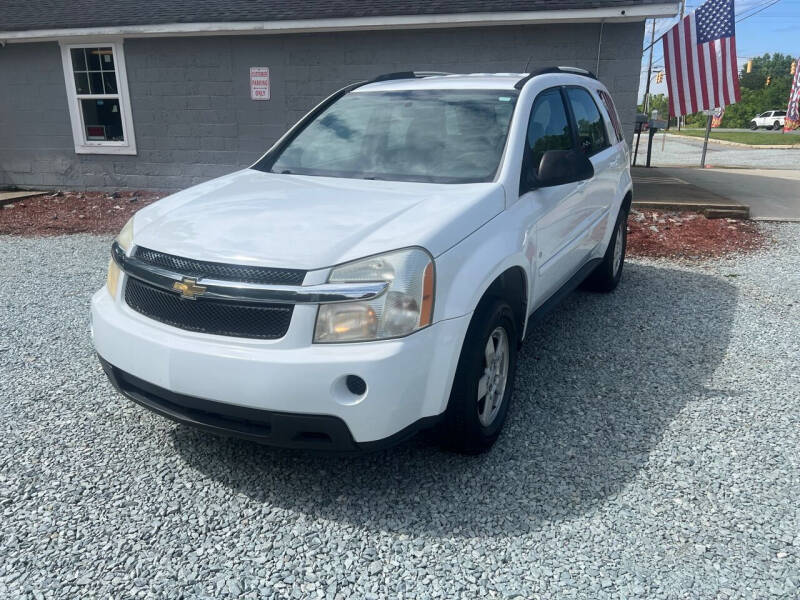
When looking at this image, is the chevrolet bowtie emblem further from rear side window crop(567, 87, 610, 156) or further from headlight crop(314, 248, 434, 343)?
rear side window crop(567, 87, 610, 156)

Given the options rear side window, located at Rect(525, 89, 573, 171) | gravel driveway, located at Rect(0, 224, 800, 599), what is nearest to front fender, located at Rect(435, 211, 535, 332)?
rear side window, located at Rect(525, 89, 573, 171)

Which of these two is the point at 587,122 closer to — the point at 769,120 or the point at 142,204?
the point at 142,204

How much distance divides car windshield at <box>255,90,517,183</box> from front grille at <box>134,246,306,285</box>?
1.24 m

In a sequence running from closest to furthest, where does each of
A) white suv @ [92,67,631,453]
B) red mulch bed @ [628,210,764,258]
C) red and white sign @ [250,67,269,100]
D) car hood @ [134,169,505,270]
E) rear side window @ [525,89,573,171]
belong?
white suv @ [92,67,631,453] → car hood @ [134,169,505,270] → rear side window @ [525,89,573,171] → red mulch bed @ [628,210,764,258] → red and white sign @ [250,67,269,100]

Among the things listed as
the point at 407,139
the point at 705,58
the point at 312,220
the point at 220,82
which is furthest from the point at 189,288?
the point at 705,58

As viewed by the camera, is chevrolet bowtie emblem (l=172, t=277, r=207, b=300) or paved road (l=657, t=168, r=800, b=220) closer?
chevrolet bowtie emblem (l=172, t=277, r=207, b=300)

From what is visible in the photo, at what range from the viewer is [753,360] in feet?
14.8

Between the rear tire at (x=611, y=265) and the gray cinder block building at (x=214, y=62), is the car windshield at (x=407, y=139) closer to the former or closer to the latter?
the rear tire at (x=611, y=265)

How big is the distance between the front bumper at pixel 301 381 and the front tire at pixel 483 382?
148mm

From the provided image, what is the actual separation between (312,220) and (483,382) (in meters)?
1.11

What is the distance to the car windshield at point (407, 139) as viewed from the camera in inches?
143

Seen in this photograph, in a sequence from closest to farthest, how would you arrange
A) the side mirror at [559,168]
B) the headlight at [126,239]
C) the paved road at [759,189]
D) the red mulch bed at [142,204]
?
the headlight at [126,239]
the side mirror at [559,168]
the red mulch bed at [142,204]
the paved road at [759,189]

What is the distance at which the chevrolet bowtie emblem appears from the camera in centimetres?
270

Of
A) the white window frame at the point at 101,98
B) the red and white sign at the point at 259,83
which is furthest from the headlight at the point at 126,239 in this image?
the white window frame at the point at 101,98
